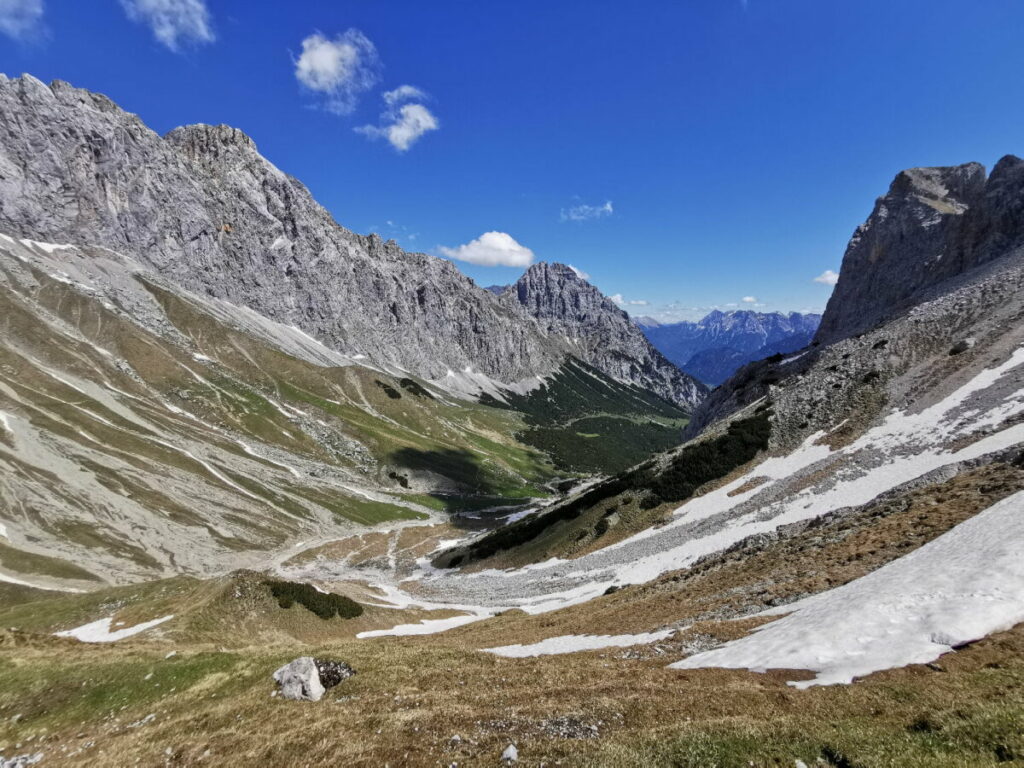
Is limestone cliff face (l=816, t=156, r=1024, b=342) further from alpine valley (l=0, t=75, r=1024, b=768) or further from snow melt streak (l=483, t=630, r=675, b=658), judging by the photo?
snow melt streak (l=483, t=630, r=675, b=658)

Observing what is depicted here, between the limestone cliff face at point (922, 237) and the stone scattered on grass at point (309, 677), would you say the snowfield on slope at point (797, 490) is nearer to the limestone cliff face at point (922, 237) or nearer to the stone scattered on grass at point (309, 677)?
the stone scattered on grass at point (309, 677)

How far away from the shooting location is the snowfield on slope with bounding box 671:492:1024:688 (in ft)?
46.2

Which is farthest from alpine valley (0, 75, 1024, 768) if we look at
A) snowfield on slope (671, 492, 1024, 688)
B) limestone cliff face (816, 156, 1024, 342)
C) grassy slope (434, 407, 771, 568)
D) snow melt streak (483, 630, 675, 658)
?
limestone cliff face (816, 156, 1024, 342)

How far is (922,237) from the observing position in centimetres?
12488

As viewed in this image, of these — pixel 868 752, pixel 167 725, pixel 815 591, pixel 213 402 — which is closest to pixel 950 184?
pixel 815 591

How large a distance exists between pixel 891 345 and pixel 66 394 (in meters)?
169

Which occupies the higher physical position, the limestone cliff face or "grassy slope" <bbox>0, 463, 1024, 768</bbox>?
the limestone cliff face

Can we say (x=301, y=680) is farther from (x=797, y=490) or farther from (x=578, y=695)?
(x=797, y=490)

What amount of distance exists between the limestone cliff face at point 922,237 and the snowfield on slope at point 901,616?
297 ft

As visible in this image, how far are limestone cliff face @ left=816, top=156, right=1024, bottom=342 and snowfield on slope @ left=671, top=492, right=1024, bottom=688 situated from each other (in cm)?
9064

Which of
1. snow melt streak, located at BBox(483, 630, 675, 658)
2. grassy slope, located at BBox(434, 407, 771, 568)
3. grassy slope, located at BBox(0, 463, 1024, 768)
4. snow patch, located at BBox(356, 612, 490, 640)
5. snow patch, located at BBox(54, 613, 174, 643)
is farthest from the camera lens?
grassy slope, located at BBox(434, 407, 771, 568)

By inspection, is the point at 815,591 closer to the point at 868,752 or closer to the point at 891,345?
the point at 868,752

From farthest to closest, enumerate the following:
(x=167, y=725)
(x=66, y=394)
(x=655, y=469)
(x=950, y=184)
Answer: (x=950, y=184) → (x=66, y=394) → (x=655, y=469) → (x=167, y=725)

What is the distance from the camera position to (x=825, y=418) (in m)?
56.2
